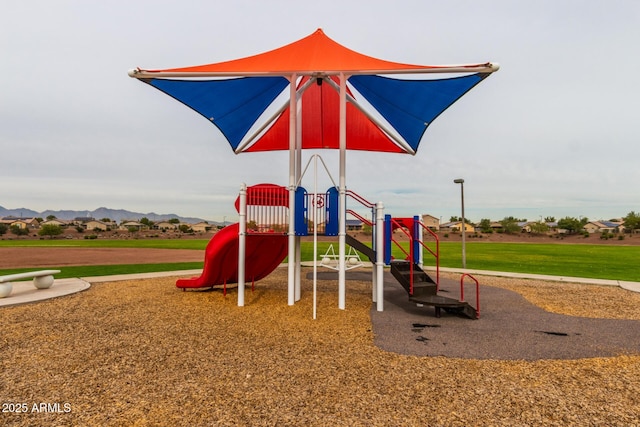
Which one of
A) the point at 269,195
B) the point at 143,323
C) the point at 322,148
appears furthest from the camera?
the point at 322,148

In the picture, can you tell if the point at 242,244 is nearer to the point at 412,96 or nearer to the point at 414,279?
the point at 414,279

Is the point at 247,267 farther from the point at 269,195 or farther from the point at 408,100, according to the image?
the point at 408,100

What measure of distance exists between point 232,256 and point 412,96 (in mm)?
6845

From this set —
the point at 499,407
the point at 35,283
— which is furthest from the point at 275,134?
the point at 499,407

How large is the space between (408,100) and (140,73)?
22.9ft

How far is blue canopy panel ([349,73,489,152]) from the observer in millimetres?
8665

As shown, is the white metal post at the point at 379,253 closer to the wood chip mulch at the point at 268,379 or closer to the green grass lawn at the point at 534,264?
the wood chip mulch at the point at 268,379

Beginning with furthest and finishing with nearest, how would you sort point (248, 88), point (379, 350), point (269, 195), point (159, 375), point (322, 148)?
1. point (322, 148)
2. point (248, 88)
3. point (269, 195)
4. point (379, 350)
5. point (159, 375)

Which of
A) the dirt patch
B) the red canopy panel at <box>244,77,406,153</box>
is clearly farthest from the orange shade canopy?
the dirt patch

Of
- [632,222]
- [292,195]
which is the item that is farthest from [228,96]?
[632,222]

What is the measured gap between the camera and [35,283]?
10312 mm

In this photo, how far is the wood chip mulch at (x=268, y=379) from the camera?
3609 mm

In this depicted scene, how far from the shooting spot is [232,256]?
9727mm

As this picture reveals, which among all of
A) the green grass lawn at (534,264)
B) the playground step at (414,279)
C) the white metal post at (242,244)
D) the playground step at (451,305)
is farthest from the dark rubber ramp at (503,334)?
the green grass lawn at (534,264)
